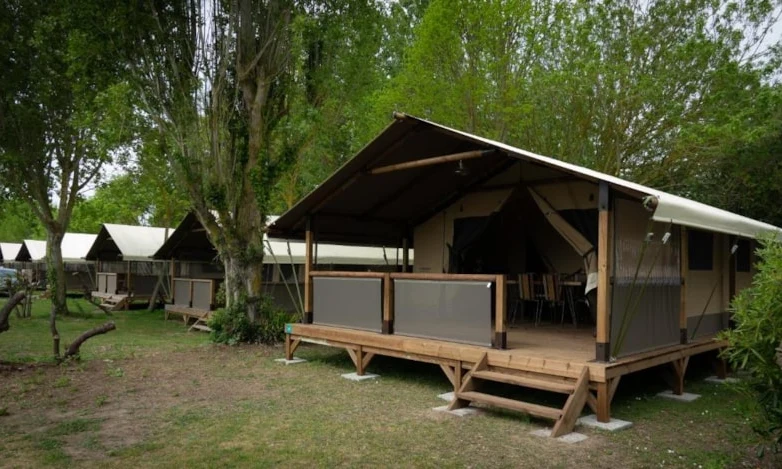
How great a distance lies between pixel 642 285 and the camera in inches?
253

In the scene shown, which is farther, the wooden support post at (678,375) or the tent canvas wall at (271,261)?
the tent canvas wall at (271,261)

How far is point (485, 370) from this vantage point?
626 centimetres

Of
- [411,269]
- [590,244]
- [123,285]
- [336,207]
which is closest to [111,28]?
[336,207]

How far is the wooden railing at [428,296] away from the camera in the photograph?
21.0 ft

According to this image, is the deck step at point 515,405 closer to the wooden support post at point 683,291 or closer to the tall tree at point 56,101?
the wooden support post at point 683,291

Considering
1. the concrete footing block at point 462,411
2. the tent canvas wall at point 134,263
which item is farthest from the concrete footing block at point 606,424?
the tent canvas wall at point 134,263

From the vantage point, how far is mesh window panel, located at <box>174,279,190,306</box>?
14.5 metres

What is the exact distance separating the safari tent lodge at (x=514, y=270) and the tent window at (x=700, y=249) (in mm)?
28

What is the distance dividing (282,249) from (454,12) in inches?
265

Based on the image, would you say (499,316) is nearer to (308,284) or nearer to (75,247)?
(308,284)

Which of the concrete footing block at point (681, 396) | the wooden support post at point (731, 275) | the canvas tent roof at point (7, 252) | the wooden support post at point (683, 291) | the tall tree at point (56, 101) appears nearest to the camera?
the concrete footing block at point (681, 396)

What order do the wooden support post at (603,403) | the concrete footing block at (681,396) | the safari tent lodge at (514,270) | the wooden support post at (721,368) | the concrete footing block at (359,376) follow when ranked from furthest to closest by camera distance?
the wooden support post at (721,368)
the concrete footing block at (359,376)
the concrete footing block at (681,396)
the safari tent lodge at (514,270)
the wooden support post at (603,403)

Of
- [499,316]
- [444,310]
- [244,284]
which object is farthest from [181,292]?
[499,316]

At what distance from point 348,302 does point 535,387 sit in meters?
3.29
